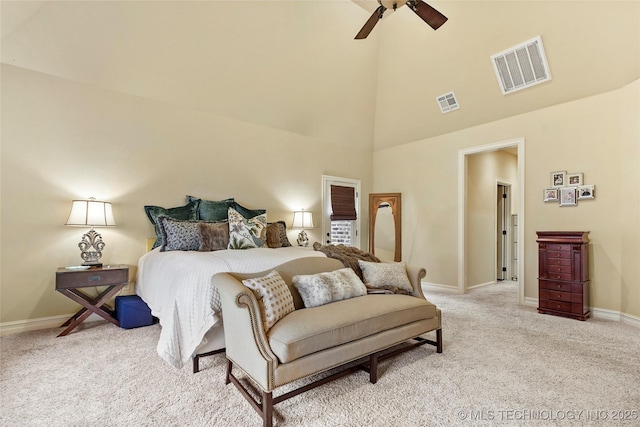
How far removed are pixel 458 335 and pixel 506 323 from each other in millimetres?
836

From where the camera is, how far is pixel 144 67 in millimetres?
3713

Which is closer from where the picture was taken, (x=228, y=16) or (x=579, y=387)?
(x=579, y=387)

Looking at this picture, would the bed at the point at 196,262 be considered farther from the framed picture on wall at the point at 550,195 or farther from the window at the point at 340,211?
the framed picture on wall at the point at 550,195

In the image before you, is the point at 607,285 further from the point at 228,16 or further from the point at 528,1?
the point at 228,16

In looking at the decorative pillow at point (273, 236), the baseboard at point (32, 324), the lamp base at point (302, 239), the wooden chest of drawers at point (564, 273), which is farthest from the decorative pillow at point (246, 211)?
the wooden chest of drawers at point (564, 273)

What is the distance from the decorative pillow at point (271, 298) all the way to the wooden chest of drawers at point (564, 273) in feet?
11.7

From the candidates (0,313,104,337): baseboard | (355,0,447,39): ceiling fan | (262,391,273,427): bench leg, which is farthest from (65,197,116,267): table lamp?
(355,0,447,39): ceiling fan

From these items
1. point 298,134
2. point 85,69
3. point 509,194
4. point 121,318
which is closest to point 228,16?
point 85,69

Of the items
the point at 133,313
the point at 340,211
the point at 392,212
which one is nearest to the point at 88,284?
the point at 133,313

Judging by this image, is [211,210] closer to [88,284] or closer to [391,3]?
[88,284]

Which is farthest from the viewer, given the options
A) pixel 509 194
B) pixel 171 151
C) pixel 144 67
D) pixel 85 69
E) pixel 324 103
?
pixel 509 194

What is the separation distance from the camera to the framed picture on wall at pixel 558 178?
163 inches

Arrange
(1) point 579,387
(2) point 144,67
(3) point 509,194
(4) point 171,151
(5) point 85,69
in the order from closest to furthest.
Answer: (1) point 579,387
(5) point 85,69
(2) point 144,67
(4) point 171,151
(3) point 509,194

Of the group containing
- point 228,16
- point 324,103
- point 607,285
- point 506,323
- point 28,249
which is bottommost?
point 506,323
